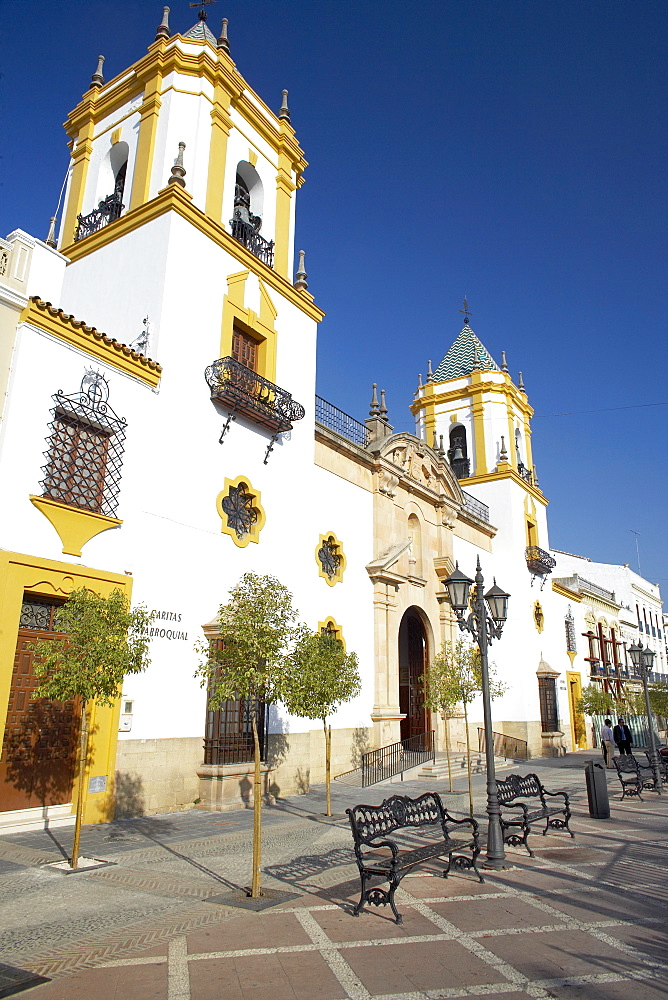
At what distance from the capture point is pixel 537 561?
31.2 meters

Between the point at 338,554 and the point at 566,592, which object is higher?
the point at 566,592

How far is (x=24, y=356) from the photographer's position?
11.1 meters

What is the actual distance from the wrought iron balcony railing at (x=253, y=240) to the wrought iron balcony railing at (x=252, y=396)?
358 centimetres

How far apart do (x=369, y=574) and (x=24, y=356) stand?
39.6 feet

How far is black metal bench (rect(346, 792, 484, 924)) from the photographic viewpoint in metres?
6.62

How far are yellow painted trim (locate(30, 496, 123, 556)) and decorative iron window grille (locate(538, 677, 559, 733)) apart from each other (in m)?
23.9

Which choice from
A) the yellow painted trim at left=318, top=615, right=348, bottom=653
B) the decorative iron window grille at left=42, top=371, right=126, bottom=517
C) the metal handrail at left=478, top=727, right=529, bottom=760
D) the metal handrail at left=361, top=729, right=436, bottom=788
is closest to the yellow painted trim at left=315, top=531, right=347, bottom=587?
the yellow painted trim at left=318, top=615, right=348, bottom=653

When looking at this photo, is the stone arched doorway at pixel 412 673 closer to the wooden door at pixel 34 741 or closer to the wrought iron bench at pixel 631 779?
the wrought iron bench at pixel 631 779

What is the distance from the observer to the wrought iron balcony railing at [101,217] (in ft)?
55.4

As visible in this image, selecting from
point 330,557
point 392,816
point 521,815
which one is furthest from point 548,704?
point 392,816

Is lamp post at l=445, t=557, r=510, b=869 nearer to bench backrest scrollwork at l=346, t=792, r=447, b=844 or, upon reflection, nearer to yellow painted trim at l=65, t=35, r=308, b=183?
bench backrest scrollwork at l=346, t=792, r=447, b=844

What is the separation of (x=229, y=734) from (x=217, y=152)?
13.2 m

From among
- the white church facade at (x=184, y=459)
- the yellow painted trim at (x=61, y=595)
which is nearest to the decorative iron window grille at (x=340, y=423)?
the white church facade at (x=184, y=459)

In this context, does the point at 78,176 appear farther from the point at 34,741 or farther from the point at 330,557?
the point at 34,741
